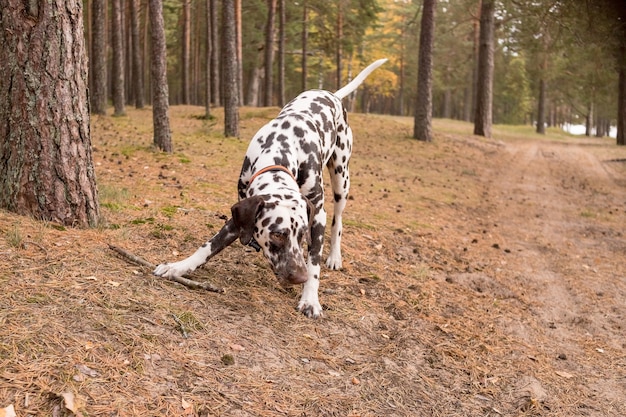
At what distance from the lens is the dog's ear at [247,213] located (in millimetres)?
4078

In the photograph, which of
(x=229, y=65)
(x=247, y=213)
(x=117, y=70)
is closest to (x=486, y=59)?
(x=229, y=65)

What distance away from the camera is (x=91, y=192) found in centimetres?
496

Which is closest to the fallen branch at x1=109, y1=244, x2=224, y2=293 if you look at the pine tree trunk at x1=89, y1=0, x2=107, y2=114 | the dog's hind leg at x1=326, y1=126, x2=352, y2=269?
the dog's hind leg at x1=326, y1=126, x2=352, y2=269

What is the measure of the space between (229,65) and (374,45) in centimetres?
3669

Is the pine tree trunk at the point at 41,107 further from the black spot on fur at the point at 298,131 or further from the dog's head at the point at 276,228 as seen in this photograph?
the black spot on fur at the point at 298,131

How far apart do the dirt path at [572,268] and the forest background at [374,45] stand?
659cm

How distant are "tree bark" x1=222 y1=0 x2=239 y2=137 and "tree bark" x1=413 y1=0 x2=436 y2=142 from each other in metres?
6.98

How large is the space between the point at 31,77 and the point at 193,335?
2781mm

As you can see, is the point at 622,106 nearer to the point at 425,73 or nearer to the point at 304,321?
the point at 425,73

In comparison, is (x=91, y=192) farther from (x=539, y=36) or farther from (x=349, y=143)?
(x=539, y=36)

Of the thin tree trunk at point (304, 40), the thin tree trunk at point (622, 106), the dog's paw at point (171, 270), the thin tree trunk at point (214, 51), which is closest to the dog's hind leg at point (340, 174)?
the dog's paw at point (171, 270)

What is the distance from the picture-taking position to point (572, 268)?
7.33m

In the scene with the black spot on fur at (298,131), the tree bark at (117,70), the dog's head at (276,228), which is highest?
the tree bark at (117,70)

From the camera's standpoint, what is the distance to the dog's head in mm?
4062
